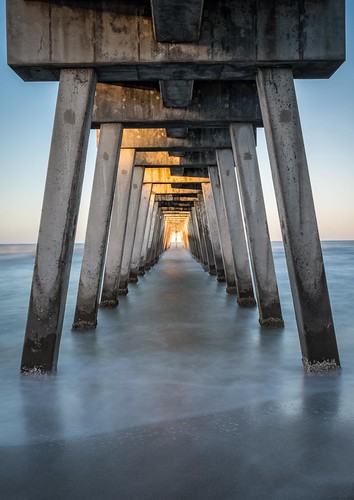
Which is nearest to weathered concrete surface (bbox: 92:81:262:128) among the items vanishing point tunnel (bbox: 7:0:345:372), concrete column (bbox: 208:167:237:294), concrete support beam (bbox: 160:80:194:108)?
concrete support beam (bbox: 160:80:194:108)

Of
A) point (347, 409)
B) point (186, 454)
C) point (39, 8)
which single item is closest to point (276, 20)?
point (39, 8)

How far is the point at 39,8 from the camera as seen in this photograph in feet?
17.8

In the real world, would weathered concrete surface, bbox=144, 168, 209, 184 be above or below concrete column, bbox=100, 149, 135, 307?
above

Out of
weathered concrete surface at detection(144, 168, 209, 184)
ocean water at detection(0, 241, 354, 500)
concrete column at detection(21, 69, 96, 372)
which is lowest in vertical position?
ocean water at detection(0, 241, 354, 500)

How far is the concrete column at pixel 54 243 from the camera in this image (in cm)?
550

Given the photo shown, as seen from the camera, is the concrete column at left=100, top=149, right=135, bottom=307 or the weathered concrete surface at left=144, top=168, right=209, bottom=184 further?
the weathered concrete surface at left=144, top=168, right=209, bottom=184

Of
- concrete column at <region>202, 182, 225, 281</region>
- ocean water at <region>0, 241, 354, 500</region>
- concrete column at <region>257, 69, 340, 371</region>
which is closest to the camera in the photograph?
ocean water at <region>0, 241, 354, 500</region>

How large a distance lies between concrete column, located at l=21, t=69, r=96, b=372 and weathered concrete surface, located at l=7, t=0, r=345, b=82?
709 mm

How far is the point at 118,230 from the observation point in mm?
11211

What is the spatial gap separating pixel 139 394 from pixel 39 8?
464cm

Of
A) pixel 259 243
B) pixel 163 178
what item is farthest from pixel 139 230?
pixel 259 243

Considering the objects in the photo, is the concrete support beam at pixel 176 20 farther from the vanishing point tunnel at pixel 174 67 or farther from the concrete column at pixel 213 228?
the concrete column at pixel 213 228

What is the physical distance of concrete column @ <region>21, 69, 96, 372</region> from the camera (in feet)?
18.1

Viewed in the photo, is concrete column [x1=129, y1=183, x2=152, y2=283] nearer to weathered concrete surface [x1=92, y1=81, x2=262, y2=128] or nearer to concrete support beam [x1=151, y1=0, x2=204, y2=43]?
weathered concrete surface [x1=92, y1=81, x2=262, y2=128]
